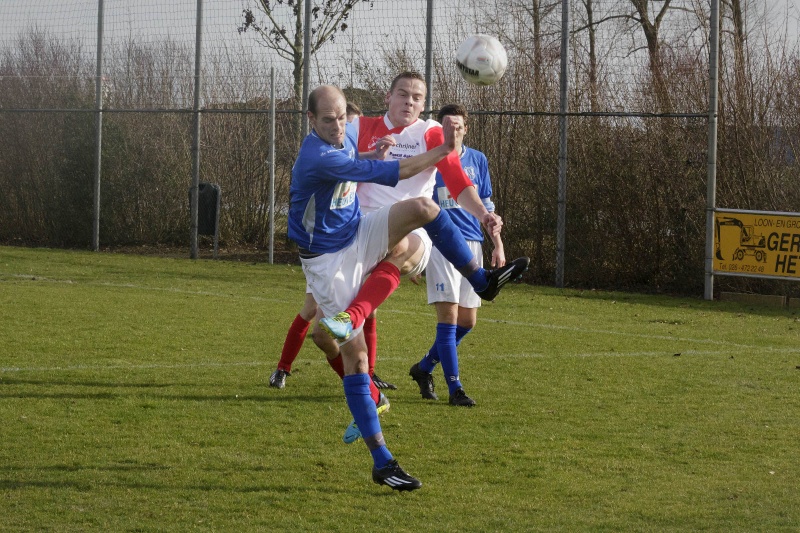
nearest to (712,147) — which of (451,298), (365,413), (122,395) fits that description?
(451,298)

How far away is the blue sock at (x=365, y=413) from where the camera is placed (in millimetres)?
4719

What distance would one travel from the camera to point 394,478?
15.0ft

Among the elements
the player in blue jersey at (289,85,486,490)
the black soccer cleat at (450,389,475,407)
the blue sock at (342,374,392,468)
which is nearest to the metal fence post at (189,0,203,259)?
the black soccer cleat at (450,389,475,407)

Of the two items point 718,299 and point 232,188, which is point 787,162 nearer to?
point 718,299

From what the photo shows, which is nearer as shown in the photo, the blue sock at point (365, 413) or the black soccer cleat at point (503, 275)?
the blue sock at point (365, 413)

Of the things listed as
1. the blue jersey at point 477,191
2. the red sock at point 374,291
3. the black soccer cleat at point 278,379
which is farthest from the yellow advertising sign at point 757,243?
the red sock at point 374,291

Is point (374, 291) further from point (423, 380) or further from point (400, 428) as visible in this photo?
point (423, 380)

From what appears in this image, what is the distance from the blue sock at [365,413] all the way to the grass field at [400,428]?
0.19 meters

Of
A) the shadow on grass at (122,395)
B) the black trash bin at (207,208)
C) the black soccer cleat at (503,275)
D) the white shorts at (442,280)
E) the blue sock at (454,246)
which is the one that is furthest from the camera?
the black trash bin at (207,208)

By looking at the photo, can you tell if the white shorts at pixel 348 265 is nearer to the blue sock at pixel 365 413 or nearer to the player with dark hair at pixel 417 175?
the blue sock at pixel 365 413

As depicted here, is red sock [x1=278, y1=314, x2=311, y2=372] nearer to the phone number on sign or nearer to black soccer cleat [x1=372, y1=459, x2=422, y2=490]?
black soccer cleat [x1=372, y1=459, x2=422, y2=490]

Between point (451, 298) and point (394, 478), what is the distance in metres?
2.56

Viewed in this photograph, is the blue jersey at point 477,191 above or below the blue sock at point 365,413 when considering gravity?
above

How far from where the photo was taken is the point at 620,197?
14859 mm
